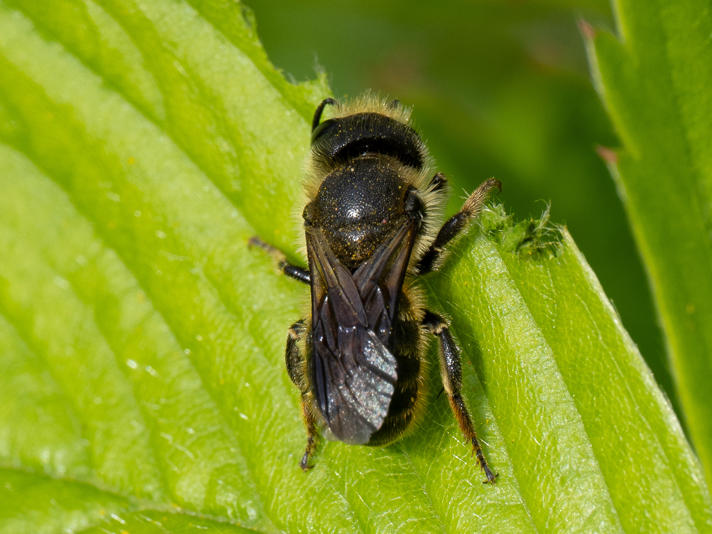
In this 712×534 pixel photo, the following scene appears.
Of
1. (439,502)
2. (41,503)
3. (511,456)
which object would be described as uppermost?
(511,456)

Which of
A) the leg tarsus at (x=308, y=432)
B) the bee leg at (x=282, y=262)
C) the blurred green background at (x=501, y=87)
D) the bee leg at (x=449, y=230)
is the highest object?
the blurred green background at (x=501, y=87)

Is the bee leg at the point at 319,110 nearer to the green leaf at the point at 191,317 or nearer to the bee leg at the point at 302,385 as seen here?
the green leaf at the point at 191,317

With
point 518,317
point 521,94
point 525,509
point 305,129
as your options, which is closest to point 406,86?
point 521,94

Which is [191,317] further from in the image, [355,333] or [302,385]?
[355,333]

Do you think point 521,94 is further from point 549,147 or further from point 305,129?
point 305,129

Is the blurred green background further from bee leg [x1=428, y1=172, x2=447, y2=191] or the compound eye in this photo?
the compound eye

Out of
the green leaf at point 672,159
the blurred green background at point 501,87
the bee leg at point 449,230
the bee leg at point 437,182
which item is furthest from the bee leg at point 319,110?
the blurred green background at point 501,87

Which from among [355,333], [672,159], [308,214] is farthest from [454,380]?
[672,159]
